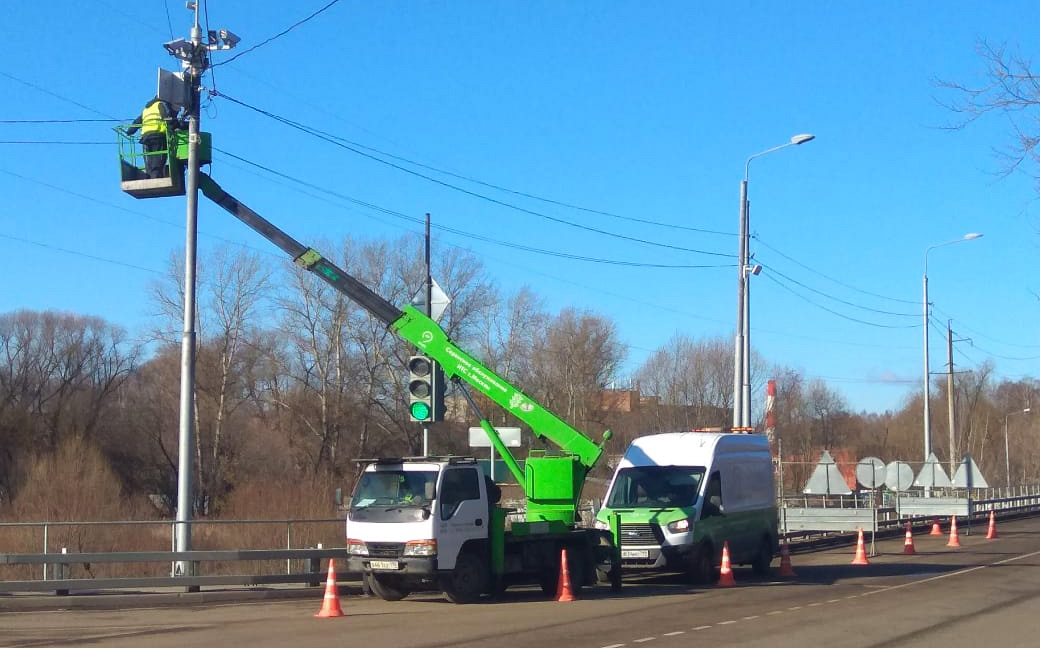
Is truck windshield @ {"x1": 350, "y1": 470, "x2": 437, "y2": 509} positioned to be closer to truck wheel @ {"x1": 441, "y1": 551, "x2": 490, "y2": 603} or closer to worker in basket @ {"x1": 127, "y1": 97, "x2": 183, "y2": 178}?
truck wheel @ {"x1": 441, "y1": 551, "x2": 490, "y2": 603}

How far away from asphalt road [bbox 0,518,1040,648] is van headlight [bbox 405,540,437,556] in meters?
0.84

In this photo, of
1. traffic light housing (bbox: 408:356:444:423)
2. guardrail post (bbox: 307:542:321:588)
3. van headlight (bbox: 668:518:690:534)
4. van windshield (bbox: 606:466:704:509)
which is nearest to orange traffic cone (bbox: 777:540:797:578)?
van windshield (bbox: 606:466:704:509)

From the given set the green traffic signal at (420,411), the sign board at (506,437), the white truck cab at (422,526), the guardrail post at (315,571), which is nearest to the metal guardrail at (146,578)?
the guardrail post at (315,571)

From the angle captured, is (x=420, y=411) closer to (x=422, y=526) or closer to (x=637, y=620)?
(x=422, y=526)

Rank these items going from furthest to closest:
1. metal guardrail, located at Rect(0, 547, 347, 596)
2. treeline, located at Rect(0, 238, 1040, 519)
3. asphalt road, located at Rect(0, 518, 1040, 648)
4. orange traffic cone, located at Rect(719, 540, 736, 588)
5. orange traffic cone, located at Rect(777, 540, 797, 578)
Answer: treeline, located at Rect(0, 238, 1040, 519) → orange traffic cone, located at Rect(777, 540, 797, 578) → orange traffic cone, located at Rect(719, 540, 736, 588) → metal guardrail, located at Rect(0, 547, 347, 596) → asphalt road, located at Rect(0, 518, 1040, 648)

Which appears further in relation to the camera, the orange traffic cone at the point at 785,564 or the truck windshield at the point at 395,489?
the orange traffic cone at the point at 785,564

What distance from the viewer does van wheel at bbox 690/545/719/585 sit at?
19.5 metres

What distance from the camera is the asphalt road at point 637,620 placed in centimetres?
1244

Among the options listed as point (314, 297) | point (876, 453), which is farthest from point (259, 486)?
point (876, 453)

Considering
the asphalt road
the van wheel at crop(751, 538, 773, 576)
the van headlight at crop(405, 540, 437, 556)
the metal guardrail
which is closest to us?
the asphalt road

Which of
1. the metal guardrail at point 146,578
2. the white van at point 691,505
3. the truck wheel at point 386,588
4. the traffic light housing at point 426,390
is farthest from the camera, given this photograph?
the white van at point 691,505

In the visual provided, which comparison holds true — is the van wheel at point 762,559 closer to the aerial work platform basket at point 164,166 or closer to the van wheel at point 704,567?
the van wheel at point 704,567

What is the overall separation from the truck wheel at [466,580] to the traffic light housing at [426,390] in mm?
2254

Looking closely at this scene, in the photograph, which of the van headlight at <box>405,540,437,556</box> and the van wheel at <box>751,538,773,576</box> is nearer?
the van headlight at <box>405,540,437,556</box>
